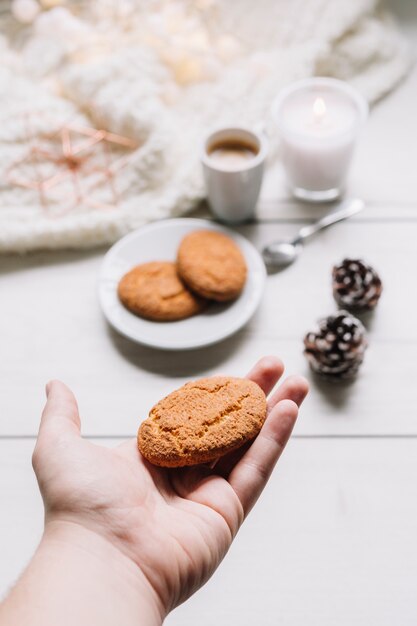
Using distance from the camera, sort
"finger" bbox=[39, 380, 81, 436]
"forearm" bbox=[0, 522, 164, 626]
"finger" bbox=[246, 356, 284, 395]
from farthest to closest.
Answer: "finger" bbox=[246, 356, 284, 395] → "finger" bbox=[39, 380, 81, 436] → "forearm" bbox=[0, 522, 164, 626]

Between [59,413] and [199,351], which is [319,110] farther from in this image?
[59,413]

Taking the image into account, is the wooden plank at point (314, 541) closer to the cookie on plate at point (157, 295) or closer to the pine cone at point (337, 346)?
the pine cone at point (337, 346)

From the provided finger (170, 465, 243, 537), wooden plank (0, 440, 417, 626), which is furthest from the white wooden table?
finger (170, 465, 243, 537)

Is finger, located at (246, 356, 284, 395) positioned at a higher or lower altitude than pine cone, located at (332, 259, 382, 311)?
lower

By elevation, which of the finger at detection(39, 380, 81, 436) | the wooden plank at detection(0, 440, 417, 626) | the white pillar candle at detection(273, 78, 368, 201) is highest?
the white pillar candle at detection(273, 78, 368, 201)

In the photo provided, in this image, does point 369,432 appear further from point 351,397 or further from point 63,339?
point 63,339

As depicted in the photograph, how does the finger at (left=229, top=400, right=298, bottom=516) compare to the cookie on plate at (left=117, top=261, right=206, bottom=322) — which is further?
the cookie on plate at (left=117, top=261, right=206, bottom=322)

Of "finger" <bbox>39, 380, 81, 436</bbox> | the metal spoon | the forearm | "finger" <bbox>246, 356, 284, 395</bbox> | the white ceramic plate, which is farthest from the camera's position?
the metal spoon

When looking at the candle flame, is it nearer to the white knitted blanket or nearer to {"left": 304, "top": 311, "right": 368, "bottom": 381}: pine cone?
the white knitted blanket

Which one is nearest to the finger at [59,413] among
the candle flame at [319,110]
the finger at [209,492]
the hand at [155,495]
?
the hand at [155,495]
